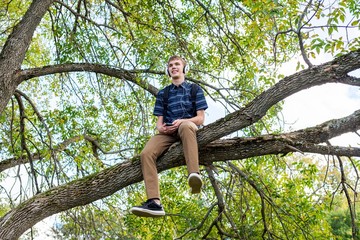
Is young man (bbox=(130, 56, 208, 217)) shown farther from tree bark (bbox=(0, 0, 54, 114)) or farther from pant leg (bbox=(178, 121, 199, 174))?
tree bark (bbox=(0, 0, 54, 114))

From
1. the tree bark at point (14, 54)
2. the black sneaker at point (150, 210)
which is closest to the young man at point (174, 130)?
the black sneaker at point (150, 210)

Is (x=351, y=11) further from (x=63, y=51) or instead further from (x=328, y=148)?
(x=63, y=51)

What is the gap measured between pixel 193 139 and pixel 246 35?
3.78 metres

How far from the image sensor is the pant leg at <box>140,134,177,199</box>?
12.0 ft

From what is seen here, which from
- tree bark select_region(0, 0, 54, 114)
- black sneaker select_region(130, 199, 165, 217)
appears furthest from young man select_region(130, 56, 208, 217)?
tree bark select_region(0, 0, 54, 114)

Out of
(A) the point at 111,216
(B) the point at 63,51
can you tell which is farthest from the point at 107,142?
(B) the point at 63,51

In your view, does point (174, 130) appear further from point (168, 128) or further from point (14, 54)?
point (14, 54)

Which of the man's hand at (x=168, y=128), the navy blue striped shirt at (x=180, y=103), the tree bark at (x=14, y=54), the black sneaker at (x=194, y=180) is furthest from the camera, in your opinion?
the tree bark at (x=14, y=54)

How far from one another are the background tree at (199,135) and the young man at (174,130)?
0.13 metres

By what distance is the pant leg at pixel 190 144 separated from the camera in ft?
11.6

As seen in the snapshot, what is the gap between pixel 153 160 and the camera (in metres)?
3.80

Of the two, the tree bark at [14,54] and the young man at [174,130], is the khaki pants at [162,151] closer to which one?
the young man at [174,130]

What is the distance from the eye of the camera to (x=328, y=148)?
390cm

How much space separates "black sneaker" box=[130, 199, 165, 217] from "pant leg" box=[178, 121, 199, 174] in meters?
0.36
